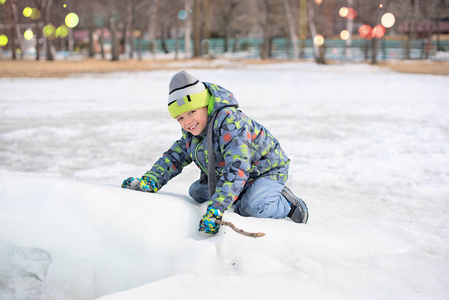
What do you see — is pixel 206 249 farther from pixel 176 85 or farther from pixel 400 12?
pixel 400 12

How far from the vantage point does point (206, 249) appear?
2084mm

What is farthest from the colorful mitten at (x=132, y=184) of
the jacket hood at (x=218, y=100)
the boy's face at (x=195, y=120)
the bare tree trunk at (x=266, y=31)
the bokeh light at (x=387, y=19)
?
the bare tree trunk at (x=266, y=31)

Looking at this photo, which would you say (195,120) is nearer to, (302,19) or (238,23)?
(302,19)

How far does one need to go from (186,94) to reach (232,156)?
14.6 inches

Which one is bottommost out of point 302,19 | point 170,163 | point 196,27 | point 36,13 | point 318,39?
point 170,163

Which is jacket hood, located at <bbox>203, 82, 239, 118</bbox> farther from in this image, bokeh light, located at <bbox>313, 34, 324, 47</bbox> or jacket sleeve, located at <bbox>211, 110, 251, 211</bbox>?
bokeh light, located at <bbox>313, 34, 324, 47</bbox>

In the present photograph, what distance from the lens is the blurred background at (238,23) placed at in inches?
1009

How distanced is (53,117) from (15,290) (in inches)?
226

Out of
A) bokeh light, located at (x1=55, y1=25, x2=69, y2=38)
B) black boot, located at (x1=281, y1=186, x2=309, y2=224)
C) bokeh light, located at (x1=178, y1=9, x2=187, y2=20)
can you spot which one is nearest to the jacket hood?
black boot, located at (x1=281, y1=186, x2=309, y2=224)

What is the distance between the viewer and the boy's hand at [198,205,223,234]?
2186 mm

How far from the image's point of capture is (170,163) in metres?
2.72

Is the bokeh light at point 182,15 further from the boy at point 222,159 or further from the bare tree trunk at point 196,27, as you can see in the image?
the boy at point 222,159

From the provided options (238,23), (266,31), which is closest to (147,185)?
(266,31)

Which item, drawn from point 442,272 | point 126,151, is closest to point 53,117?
point 126,151
